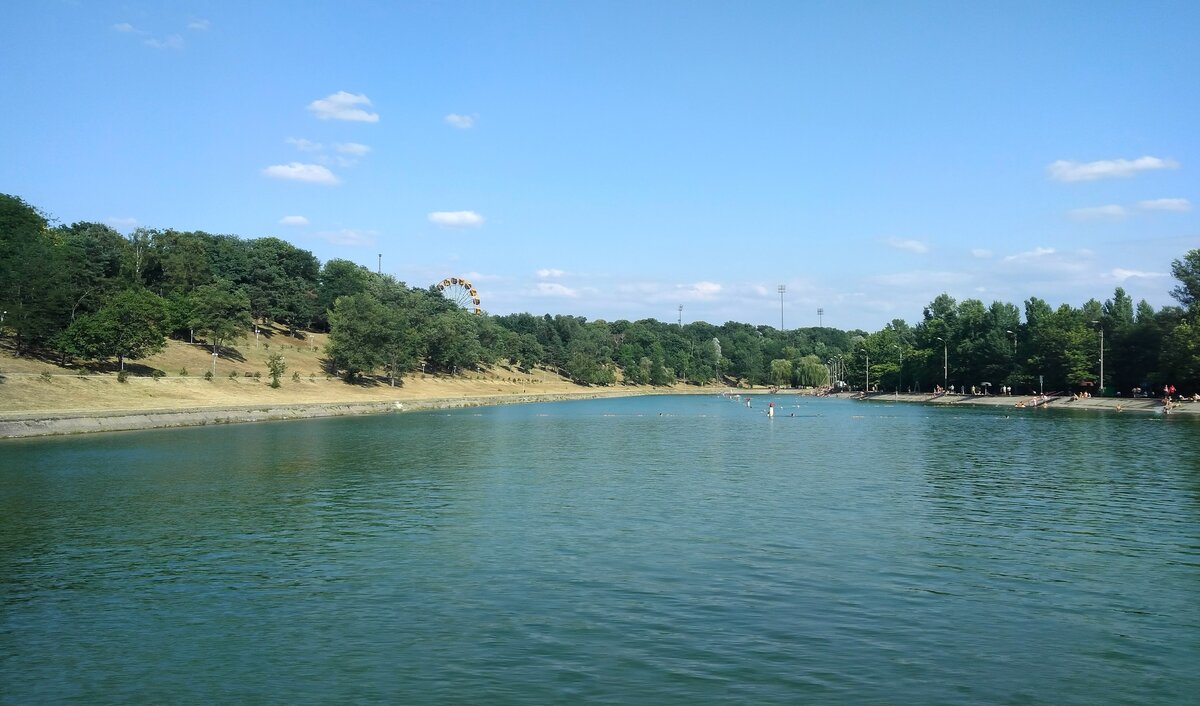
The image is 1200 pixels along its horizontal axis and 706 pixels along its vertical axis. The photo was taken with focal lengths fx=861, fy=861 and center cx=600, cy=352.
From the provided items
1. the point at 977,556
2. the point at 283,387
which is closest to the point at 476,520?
the point at 977,556

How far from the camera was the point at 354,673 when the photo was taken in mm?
12922

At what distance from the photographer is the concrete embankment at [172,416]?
57.3m

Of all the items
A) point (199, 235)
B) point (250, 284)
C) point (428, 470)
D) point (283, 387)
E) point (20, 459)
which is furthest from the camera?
point (199, 235)

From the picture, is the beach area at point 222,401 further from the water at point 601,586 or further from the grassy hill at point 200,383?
the water at point 601,586

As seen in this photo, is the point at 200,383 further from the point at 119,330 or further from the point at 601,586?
the point at 601,586

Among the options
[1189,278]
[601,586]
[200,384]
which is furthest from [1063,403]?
[601,586]

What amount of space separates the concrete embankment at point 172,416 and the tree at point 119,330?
10506 millimetres

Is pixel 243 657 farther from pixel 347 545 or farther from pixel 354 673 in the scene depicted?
pixel 347 545

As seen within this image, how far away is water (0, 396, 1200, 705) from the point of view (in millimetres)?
12602

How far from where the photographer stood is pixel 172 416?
230ft

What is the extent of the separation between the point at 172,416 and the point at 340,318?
163 ft

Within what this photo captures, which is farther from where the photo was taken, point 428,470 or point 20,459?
point 20,459

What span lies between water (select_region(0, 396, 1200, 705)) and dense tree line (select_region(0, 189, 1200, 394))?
44892mm

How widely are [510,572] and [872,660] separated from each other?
852 cm
